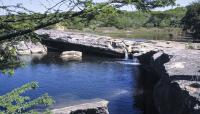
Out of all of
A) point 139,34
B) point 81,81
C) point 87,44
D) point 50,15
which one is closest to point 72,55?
point 87,44

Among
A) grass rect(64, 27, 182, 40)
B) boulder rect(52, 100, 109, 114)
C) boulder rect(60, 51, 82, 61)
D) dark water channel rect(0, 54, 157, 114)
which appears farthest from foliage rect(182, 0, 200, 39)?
boulder rect(52, 100, 109, 114)

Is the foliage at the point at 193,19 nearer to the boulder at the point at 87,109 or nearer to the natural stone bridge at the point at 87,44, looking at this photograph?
the natural stone bridge at the point at 87,44

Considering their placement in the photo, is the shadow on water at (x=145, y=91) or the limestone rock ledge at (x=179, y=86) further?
the shadow on water at (x=145, y=91)

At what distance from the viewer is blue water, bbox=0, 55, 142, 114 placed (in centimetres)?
3397

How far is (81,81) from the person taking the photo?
1665 inches

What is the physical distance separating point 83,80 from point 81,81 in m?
→ 0.68

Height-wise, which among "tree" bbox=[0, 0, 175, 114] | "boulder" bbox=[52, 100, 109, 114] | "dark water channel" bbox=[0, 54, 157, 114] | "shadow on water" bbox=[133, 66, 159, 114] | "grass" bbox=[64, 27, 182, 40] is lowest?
"shadow on water" bbox=[133, 66, 159, 114]

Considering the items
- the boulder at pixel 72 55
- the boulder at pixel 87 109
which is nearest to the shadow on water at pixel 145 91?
the boulder at pixel 87 109

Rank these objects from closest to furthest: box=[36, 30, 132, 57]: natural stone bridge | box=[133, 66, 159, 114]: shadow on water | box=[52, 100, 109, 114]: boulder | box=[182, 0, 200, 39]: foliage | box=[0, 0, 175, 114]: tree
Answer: box=[0, 0, 175, 114]: tree
box=[52, 100, 109, 114]: boulder
box=[133, 66, 159, 114]: shadow on water
box=[36, 30, 132, 57]: natural stone bridge
box=[182, 0, 200, 39]: foliage

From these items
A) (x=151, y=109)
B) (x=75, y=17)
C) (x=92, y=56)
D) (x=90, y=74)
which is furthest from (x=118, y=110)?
(x=92, y=56)

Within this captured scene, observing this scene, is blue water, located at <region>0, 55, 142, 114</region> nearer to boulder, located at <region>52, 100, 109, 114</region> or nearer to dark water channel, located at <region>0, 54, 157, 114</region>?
dark water channel, located at <region>0, 54, 157, 114</region>

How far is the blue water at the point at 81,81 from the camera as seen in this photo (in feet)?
111

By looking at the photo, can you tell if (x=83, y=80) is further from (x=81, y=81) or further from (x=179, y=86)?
(x=179, y=86)

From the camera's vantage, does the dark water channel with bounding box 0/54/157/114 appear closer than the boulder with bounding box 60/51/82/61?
Yes
